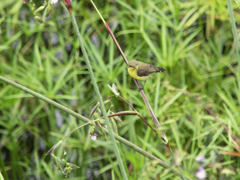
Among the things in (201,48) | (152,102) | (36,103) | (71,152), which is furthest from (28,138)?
(201,48)

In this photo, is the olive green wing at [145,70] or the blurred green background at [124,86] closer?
the olive green wing at [145,70]

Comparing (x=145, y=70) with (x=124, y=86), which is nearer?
(x=145, y=70)

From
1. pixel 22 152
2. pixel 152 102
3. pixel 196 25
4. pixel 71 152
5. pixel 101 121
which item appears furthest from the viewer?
pixel 196 25

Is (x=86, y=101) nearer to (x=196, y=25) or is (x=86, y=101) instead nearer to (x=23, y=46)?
(x=23, y=46)

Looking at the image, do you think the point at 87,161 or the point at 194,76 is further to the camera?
the point at 194,76

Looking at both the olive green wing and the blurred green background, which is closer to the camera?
the olive green wing

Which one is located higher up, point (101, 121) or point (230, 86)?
point (101, 121)

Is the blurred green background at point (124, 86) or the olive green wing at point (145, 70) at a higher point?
the olive green wing at point (145, 70)

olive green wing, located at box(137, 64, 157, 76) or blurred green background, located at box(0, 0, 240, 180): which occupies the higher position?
olive green wing, located at box(137, 64, 157, 76)

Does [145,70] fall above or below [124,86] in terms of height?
above

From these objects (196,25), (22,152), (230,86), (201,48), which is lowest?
(22,152)

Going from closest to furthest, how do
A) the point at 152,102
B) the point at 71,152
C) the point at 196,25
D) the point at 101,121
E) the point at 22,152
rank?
the point at 101,121
the point at 152,102
the point at 71,152
the point at 22,152
the point at 196,25
